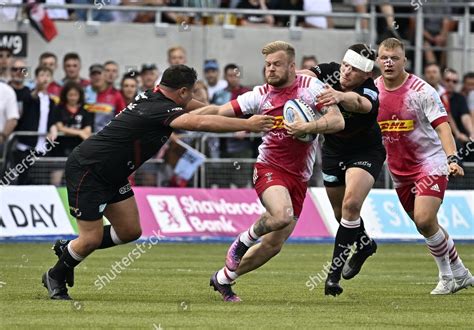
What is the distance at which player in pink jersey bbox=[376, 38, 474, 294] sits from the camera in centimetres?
1430

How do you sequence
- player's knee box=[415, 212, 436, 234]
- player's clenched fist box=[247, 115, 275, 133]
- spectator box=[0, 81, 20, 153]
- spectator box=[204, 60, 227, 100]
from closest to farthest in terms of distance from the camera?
1. player's clenched fist box=[247, 115, 275, 133]
2. player's knee box=[415, 212, 436, 234]
3. spectator box=[0, 81, 20, 153]
4. spectator box=[204, 60, 227, 100]

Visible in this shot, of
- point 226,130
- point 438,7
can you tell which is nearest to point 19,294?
point 226,130

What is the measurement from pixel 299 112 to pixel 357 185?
141 cm

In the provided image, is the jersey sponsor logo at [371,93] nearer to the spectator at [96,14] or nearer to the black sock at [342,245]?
the black sock at [342,245]

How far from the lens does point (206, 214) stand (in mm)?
22688

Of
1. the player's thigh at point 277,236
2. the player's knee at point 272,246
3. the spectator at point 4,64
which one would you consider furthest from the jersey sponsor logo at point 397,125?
the spectator at point 4,64

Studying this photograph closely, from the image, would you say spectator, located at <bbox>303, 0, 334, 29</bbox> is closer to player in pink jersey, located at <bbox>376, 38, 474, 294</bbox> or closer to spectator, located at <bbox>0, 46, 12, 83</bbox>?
spectator, located at <bbox>0, 46, 12, 83</bbox>

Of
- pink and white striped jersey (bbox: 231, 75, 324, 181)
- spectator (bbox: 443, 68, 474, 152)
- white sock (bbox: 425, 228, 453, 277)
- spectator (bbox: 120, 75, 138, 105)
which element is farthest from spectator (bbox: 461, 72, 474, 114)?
pink and white striped jersey (bbox: 231, 75, 324, 181)

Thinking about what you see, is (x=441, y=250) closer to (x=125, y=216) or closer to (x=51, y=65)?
(x=125, y=216)

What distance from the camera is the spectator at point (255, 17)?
26406 millimetres

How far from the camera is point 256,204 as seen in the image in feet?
75.1

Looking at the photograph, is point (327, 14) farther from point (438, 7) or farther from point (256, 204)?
point (256, 204)

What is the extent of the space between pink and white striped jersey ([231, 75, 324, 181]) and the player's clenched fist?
1.04 metres

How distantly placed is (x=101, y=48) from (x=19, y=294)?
41.5 feet
